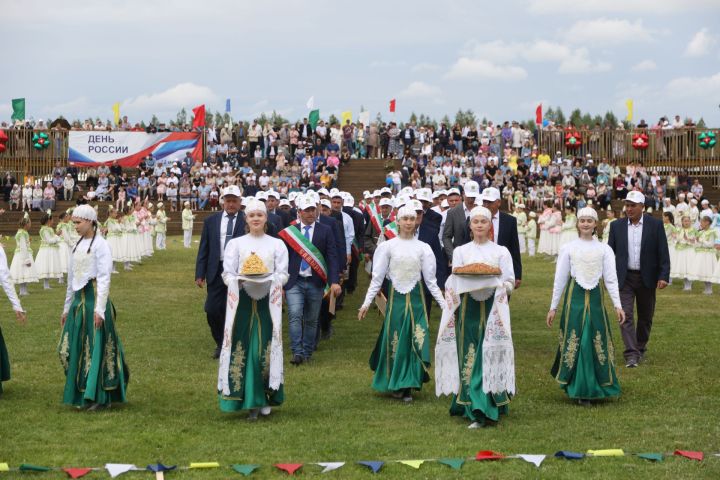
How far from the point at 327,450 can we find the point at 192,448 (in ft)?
3.63

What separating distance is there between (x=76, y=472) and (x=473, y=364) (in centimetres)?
358

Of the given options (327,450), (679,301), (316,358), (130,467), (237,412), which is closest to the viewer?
(130,467)

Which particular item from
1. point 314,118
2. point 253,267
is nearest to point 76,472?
point 253,267

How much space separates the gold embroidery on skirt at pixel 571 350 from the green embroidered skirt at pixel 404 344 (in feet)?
4.53

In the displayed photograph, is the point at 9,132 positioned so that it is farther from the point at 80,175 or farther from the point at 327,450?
the point at 327,450

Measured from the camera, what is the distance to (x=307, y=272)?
13602 millimetres

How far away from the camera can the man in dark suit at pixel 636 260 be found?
13.2 m

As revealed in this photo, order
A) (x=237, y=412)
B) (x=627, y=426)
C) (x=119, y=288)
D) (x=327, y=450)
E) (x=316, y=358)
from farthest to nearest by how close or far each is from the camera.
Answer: (x=119, y=288)
(x=316, y=358)
(x=237, y=412)
(x=627, y=426)
(x=327, y=450)

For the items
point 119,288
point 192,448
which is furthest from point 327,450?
point 119,288

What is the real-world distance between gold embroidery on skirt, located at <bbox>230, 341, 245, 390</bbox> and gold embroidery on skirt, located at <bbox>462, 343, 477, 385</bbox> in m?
2.00

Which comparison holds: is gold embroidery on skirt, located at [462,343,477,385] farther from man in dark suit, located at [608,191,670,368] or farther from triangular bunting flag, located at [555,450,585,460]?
man in dark suit, located at [608,191,670,368]

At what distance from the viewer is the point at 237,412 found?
10.4 m

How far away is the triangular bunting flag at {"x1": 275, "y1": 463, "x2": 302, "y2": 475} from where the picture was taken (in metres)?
8.15

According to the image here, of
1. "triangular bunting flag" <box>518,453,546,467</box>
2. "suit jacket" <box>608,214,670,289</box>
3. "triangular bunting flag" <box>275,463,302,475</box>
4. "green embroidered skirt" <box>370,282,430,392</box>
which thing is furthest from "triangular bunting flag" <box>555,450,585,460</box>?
"suit jacket" <box>608,214,670,289</box>
